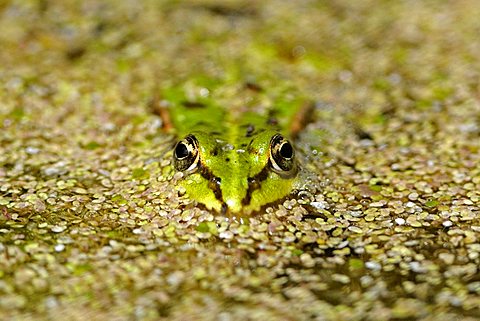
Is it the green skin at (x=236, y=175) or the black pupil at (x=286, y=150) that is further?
the black pupil at (x=286, y=150)

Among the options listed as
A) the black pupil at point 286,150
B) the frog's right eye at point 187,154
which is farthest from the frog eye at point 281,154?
the frog's right eye at point 187,154

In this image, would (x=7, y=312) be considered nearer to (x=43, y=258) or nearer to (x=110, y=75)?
(x=43, y=258)

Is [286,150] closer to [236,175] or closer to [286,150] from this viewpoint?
[286,150]

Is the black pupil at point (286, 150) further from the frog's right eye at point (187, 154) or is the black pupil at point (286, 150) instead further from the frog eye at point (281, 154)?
the frog's right eye at point (187, 154)

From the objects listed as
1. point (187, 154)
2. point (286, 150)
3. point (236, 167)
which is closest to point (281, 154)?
point (286, 150)

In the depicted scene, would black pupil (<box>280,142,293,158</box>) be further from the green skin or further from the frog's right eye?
the frog's right eye
